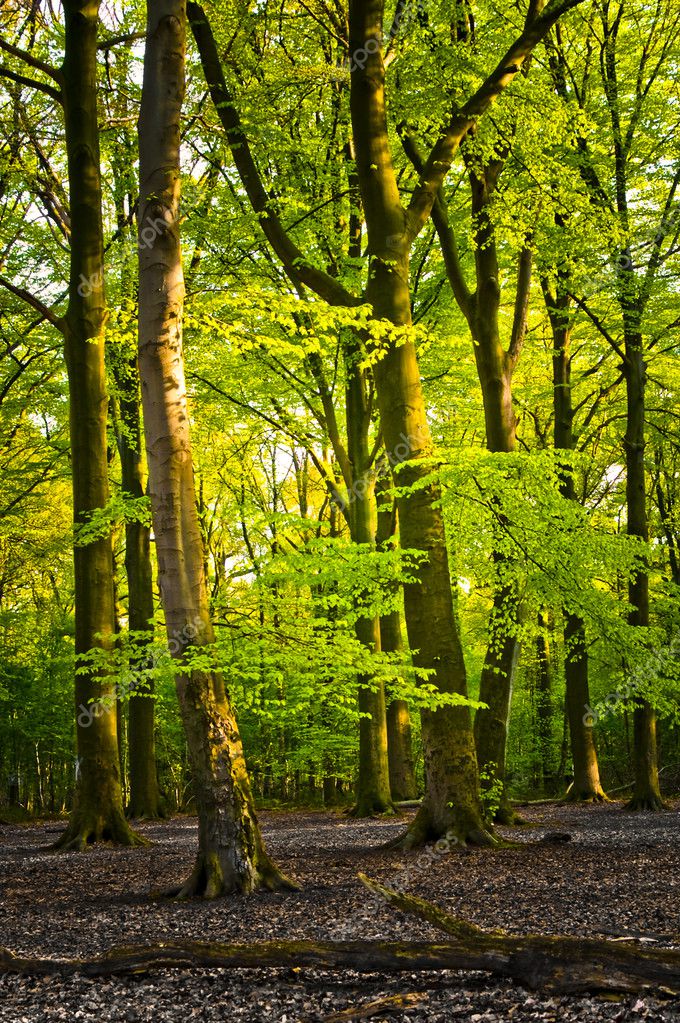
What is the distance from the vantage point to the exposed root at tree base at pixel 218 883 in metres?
7.05

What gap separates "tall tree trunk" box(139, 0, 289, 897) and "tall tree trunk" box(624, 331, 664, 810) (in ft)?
31.4

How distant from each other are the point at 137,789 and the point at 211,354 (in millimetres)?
9299

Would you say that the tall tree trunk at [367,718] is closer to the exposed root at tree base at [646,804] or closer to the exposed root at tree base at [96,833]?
the exposed root at tree base at [646,804]

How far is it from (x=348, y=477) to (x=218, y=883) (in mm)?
10075

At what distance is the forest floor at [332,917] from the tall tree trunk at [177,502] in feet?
1.45

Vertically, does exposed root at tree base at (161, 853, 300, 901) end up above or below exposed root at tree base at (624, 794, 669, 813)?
above

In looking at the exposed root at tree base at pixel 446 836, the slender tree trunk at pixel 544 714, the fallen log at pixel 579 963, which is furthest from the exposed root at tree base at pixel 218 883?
the slender tree trunk at pixel 544 714

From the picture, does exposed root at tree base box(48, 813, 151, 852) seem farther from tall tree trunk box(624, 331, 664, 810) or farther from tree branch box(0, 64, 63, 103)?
tree branch box(0, 64, 63, 103)

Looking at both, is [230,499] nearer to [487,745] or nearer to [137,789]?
[137,789]

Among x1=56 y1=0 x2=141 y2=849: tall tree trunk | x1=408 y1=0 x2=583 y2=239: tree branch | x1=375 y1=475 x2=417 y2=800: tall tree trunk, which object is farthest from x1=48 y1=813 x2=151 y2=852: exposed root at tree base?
x1=408 y1=0 x2=583 y2=239: tree branch

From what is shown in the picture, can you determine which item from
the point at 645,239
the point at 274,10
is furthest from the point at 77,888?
the point at 645,239

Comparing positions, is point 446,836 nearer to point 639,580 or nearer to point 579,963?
point 579,963

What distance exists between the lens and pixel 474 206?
42.0 ft

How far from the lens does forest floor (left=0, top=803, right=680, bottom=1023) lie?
4152mm
